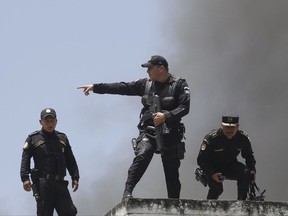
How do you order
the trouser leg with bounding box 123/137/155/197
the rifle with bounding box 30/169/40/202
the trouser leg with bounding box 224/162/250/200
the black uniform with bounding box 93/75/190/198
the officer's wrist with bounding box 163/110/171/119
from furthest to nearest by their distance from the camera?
the rifle with bounding box 30/169/40/202
the trouser leg with bounding box 224/162/250/200
the black uniform with bounding box 93/75/190/198
the officer's wrist with bounding box 163/110/171/119
the trouser leg with bounding box 123/137/155/197

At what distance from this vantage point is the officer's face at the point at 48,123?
15102mm

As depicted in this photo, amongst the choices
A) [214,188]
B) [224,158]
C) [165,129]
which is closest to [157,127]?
[165,129]

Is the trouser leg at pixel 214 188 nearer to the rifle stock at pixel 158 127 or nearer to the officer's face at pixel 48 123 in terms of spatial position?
the rifle stock at pixel 158 127

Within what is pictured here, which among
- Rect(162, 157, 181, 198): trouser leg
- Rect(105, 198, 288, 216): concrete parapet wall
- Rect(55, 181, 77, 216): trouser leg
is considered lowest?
Rect(105, 198, 288, 216): concrete parapet wall

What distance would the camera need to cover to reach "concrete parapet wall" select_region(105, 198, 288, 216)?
44.3ft

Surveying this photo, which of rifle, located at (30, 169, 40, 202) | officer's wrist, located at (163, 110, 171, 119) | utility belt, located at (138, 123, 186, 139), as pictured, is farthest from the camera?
rifle, located at (30, 169, 40, 202)

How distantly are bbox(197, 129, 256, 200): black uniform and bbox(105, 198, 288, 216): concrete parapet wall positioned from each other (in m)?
0.94

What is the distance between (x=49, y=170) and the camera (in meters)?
15.2

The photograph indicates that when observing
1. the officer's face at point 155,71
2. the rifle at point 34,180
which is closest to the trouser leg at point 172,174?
the officer's face at point 155,71

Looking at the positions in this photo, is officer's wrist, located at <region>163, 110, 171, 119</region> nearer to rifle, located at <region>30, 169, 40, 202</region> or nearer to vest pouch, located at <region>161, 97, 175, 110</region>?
vest pouch, located at <region>161, 97, 175, 110</region>

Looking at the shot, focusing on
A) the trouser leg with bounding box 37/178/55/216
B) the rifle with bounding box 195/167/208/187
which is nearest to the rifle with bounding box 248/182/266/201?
the rifle with bounding box 195/167/208/187

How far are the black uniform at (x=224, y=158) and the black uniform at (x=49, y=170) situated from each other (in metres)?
2.15

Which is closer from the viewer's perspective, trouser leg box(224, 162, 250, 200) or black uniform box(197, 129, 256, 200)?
black uniform box(197, 129, 256, 200)

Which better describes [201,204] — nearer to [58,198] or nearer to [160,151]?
[160,151]
